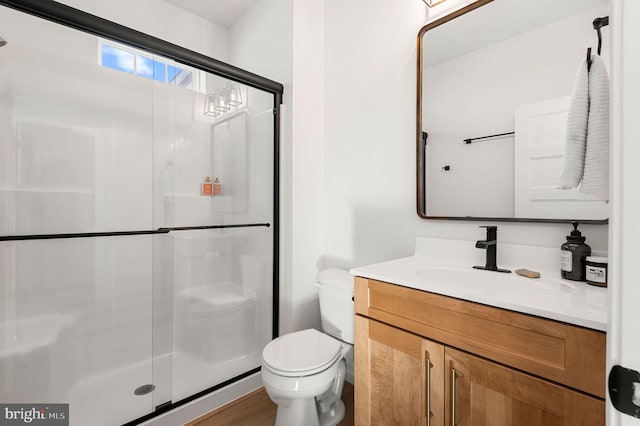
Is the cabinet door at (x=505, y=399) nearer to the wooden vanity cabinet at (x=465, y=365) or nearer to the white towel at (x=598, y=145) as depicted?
the wooden vanity cabinet at (x=465, y=365)

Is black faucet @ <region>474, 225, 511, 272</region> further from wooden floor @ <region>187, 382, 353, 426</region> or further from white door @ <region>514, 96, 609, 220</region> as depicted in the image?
wooden floor @ <region>187, 382, 353, 426</region>

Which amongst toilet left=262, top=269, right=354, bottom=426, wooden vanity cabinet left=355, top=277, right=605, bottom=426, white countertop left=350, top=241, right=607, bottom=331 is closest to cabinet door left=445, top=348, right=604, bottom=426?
wooden vanity cabinet left=355, top=277, right=605, bottom=426

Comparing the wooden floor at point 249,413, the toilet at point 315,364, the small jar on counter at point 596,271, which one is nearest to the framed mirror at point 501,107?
the small jar on counter at point 596,271

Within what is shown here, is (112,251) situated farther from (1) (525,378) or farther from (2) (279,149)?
(1) (525,378)

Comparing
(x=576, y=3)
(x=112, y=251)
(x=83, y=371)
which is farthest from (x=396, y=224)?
(x=83, y=371)

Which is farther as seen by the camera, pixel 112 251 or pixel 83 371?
pixel 112 251

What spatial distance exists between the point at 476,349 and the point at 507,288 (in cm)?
27

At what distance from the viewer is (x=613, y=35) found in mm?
408

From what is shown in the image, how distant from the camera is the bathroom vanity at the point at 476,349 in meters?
0.78

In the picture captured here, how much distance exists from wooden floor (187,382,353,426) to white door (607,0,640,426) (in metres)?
1.55

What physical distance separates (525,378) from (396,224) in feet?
3.24
